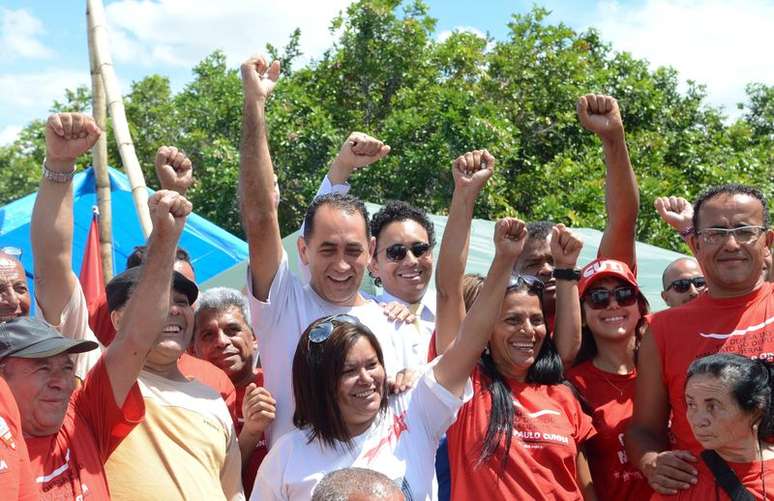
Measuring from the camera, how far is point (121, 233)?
10.1m

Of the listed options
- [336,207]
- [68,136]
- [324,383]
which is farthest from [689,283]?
[68,136]

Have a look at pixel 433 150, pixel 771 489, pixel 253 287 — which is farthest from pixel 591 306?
pixel 433 150

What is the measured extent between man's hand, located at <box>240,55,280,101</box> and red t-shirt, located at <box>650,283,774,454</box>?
1867 millimetres

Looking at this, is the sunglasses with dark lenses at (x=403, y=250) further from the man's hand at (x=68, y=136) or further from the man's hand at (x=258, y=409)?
the man's hand at (x=68, y=136)

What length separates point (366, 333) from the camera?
3.40 m

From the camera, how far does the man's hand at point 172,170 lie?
3754 mm

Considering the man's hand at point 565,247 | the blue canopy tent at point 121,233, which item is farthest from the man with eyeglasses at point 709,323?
the blue canopy tent at point 121,233

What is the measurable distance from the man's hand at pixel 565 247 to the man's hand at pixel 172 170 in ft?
5.28

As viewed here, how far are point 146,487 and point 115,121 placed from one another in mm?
5365

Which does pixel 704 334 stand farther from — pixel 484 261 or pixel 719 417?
pixel 484 261

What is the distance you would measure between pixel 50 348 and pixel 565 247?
7.22ft

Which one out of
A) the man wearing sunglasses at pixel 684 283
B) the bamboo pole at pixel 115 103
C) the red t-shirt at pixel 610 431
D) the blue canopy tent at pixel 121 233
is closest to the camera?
the red t-shirt at pixel 610 431

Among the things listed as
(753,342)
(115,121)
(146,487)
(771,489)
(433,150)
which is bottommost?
(146,487)

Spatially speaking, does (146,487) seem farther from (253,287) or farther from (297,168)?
(297,168)
